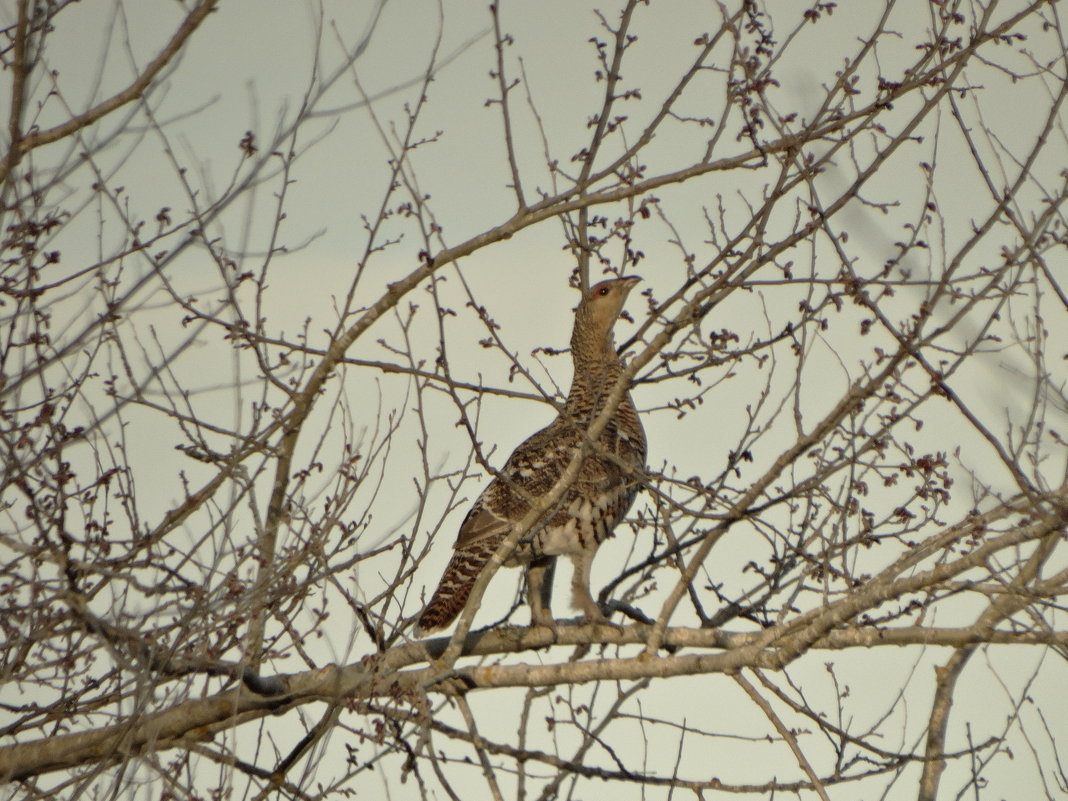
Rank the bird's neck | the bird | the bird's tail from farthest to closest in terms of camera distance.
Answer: the bird's neck
the bird
the bird's tail

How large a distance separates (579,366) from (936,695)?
11.2 feet

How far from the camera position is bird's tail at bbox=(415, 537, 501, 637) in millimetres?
6289

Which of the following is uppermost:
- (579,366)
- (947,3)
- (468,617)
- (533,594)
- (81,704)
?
(579,366)

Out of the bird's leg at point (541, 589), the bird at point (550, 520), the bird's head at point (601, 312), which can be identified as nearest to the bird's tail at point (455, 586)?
the bird at point (550, 520)

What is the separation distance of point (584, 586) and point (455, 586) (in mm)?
742

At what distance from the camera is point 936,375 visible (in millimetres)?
4141

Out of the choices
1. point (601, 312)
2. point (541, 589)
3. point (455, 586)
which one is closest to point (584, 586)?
point (541, 589)

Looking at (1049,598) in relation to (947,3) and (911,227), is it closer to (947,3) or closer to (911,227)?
(911,227)

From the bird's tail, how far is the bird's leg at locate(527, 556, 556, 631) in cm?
25

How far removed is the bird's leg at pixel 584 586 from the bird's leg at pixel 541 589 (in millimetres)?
162

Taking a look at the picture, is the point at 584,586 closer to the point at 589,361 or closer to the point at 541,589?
the point at 541,589

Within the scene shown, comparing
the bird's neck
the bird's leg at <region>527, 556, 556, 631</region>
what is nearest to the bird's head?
the bird's neck

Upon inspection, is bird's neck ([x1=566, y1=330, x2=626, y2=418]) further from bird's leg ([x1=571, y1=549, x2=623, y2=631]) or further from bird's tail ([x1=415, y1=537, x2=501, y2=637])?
bird's tail ([x1=415, y1=537, x2=501, y2=637])

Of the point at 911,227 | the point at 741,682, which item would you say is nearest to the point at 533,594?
the point at 741,682
